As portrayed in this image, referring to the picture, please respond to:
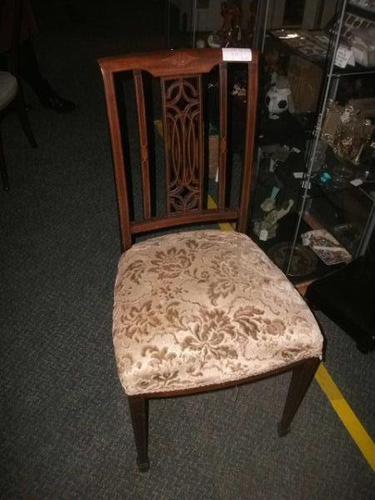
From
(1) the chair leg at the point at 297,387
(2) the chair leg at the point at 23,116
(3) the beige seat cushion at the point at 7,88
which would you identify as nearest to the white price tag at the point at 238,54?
(1) the chair leg at the point at 297,387

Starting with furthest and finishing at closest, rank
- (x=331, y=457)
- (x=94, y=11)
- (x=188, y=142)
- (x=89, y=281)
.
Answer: (x=94, y=11), (x=89, y=281), (x=331, y=457), (x=188, y=142)

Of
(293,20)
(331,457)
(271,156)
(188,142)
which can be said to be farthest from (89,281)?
(293,20)

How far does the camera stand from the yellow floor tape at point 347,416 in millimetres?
1295

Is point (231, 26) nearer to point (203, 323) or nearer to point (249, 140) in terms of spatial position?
point (249, 140)

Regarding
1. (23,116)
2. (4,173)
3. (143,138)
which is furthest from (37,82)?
(143,138)

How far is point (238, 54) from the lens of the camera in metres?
1.03

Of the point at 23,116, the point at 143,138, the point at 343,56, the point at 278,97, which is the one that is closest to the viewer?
the point at 143,138

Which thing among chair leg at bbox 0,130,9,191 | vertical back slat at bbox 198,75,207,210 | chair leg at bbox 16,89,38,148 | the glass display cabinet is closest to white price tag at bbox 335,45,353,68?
the glass display cabinet

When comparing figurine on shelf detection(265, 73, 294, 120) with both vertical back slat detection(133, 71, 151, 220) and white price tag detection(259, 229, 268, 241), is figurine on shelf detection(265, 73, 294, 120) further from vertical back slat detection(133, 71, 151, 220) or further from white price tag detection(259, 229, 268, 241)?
vertical back slat detection(133, 71, 151, 220)

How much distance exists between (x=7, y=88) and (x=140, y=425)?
191 centimetres

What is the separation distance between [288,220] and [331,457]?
1.10 meters

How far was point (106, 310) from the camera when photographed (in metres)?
1.70

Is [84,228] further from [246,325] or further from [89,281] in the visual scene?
[246,325]

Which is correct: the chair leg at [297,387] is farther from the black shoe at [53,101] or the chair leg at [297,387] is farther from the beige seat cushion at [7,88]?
the black shoe at [53,101]
